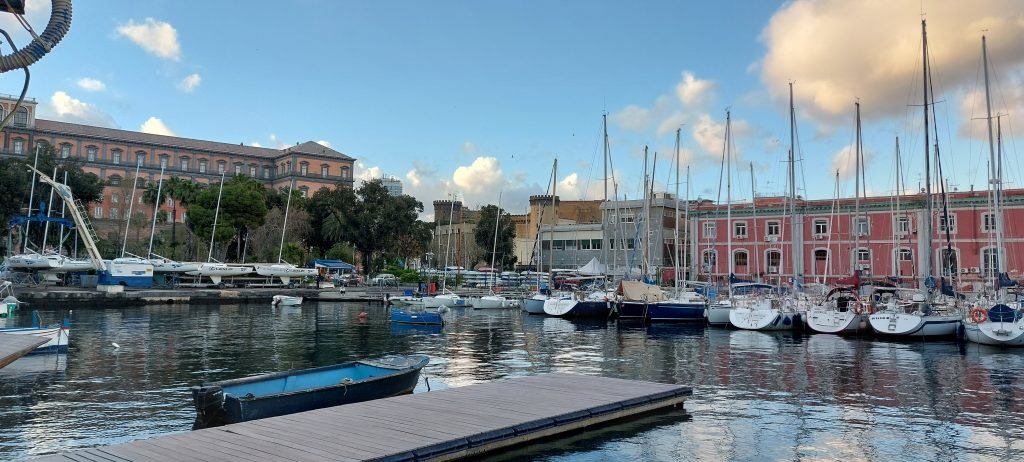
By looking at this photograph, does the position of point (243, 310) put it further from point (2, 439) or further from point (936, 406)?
point (936, 406)

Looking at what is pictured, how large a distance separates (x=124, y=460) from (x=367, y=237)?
248 ft

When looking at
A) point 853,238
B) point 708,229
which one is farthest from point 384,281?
point 853,238

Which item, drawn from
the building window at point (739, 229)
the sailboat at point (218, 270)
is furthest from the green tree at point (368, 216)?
the building window at point (739, 229)

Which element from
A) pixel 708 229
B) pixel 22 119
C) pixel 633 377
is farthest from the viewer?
pixel 22 119

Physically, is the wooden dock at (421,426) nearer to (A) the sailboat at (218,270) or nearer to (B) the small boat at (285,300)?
(B) the small boat at (285,300)

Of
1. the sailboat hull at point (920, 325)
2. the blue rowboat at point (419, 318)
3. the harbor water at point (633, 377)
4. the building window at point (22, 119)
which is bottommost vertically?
the harbor water at point (633, 377)

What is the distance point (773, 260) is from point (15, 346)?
6682cm

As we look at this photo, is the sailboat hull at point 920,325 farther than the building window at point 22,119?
Answer: No

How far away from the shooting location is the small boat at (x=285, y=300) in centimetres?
6392

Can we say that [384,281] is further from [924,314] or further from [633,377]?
[633,377]

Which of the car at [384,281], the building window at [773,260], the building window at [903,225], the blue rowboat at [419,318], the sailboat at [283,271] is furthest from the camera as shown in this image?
the car at [384,281]

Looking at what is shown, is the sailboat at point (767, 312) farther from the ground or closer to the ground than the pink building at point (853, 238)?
closer to the ground

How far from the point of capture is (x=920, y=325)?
130 feet

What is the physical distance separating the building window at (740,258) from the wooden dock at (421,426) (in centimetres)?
5966
